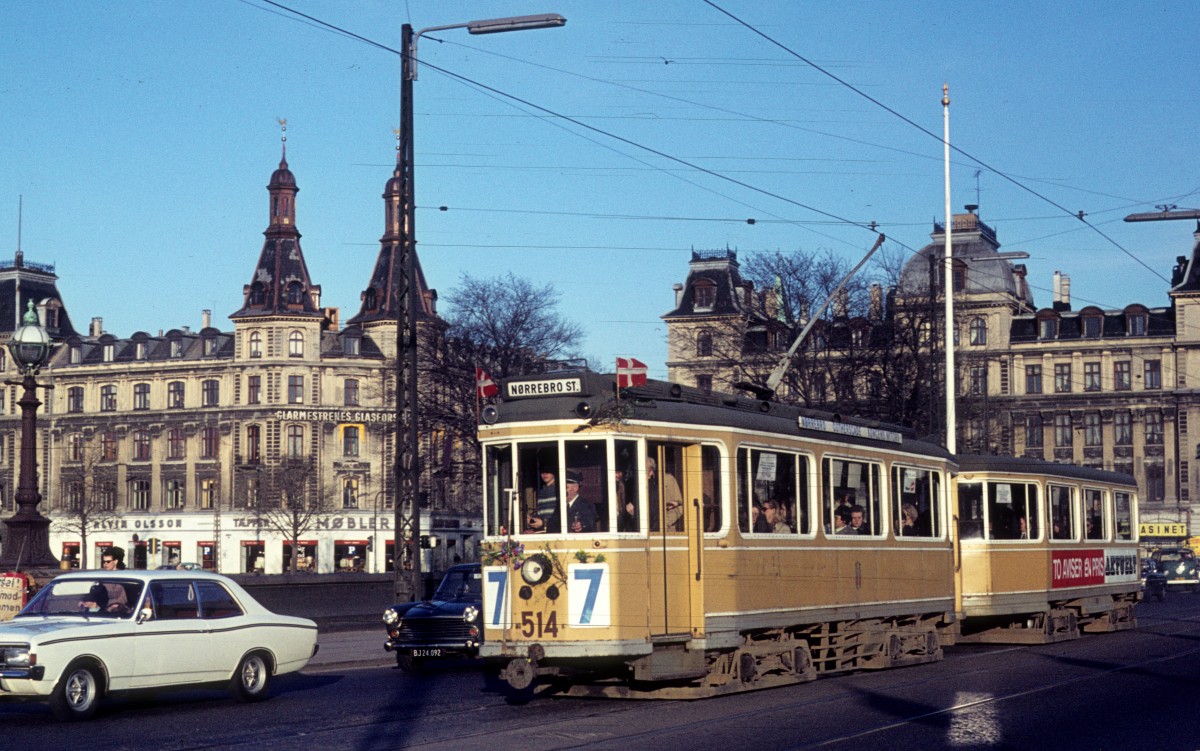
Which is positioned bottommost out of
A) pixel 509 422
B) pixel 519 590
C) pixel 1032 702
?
pixel 1032 702

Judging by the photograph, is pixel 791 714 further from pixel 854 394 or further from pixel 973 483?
pixel 854 394

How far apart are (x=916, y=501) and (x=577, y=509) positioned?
7.37 m

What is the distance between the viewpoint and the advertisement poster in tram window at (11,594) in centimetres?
2022

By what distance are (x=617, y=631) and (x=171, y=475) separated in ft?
307

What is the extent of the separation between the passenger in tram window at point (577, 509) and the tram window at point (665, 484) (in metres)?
0.60

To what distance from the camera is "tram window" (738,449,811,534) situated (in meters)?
17.1

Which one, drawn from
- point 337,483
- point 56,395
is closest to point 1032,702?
point 337,483

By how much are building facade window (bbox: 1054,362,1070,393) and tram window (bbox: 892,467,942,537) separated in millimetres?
82440

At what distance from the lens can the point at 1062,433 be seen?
10156 centimetres

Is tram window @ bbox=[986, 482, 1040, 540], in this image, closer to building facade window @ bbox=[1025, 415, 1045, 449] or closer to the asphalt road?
the asphalt road

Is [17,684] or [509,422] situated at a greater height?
[509,422]

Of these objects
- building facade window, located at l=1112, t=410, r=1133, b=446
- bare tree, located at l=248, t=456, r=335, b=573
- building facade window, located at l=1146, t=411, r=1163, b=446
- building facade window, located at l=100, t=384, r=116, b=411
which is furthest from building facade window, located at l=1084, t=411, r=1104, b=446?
building facade window, located at l=100, t=384, r=116, b=411

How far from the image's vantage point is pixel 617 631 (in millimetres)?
15398

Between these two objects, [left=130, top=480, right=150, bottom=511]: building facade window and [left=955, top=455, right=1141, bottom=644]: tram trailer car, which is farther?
[left=130, top=480, right=150, bottom=511]: building facade window
